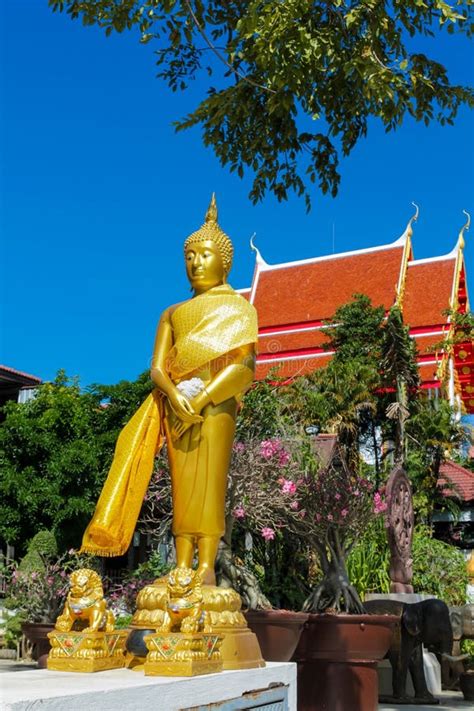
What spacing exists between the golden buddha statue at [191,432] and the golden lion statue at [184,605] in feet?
2.02

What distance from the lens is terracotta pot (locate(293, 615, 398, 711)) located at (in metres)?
5.85

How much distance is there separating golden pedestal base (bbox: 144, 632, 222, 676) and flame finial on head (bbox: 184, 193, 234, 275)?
232cm

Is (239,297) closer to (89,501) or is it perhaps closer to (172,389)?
(172,389)

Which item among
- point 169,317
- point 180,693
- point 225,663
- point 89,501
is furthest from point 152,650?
point 89,501

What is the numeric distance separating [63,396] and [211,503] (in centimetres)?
1100

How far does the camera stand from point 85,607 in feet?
12.5

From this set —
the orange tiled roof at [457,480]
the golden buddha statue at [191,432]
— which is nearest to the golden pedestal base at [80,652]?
the golden buddha statue at [191,432]

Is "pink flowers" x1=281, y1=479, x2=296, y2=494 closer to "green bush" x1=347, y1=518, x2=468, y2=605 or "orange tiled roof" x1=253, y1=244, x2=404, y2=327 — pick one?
"green bush" x1=347, y1=518, x2=468, y2=605

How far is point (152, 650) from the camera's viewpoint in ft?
11.8

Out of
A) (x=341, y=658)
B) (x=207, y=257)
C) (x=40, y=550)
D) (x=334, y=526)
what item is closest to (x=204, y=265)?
(x=207, y=257)

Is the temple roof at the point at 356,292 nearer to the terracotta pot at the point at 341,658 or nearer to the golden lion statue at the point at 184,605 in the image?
the terracotta pot at the point at 341,658

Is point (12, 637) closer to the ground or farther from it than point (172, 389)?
closer to the ground

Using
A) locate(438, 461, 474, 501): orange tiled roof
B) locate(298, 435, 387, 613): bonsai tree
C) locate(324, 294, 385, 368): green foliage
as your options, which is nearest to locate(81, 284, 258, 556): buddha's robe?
locate(298, 435, 387, 613): bonsai tree

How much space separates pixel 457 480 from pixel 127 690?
17.6 meters
